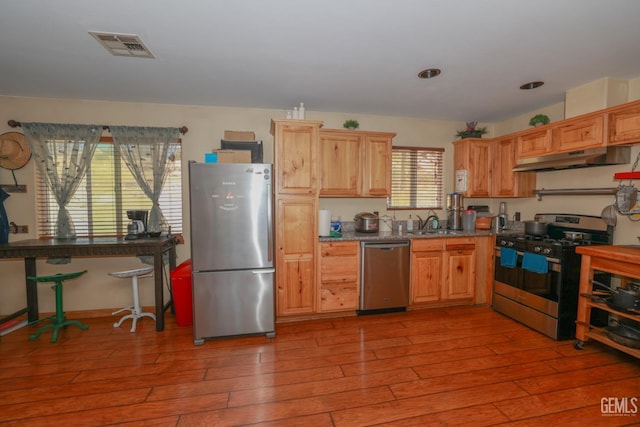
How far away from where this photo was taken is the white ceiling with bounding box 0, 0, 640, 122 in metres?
1.83

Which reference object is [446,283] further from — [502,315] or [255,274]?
[255,274]

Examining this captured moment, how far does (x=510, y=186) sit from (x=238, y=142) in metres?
3.59

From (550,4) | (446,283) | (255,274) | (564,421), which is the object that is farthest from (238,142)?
(564,421)

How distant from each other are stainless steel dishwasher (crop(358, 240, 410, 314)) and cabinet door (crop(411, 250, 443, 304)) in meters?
0.11

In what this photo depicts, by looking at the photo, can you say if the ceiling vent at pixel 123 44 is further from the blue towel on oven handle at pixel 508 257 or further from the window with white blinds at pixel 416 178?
the blue towel on oven handle at pixel 508 257

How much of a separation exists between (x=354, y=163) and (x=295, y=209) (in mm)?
1012

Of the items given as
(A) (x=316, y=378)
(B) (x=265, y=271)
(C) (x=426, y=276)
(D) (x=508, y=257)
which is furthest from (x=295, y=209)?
(D) (x=508, y=257)

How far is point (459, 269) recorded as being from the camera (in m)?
3.70

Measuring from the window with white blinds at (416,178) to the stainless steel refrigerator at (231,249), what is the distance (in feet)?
6.90

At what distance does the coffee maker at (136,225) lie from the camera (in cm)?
328

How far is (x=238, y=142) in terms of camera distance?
326cm

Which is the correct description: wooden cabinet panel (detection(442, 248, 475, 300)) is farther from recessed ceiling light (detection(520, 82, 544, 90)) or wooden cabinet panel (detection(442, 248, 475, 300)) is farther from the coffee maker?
the coffee maker

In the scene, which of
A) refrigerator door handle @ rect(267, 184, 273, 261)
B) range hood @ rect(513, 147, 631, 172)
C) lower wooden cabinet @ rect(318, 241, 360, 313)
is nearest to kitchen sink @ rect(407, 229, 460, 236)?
lower wooden cabinet @ rect(318, 241, 360, 313)

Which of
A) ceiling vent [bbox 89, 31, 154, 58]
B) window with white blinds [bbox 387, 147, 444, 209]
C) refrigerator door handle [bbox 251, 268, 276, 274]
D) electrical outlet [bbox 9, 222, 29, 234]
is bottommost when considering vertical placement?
refrigerator door handle [bbox 251, 268, 276, 274]
